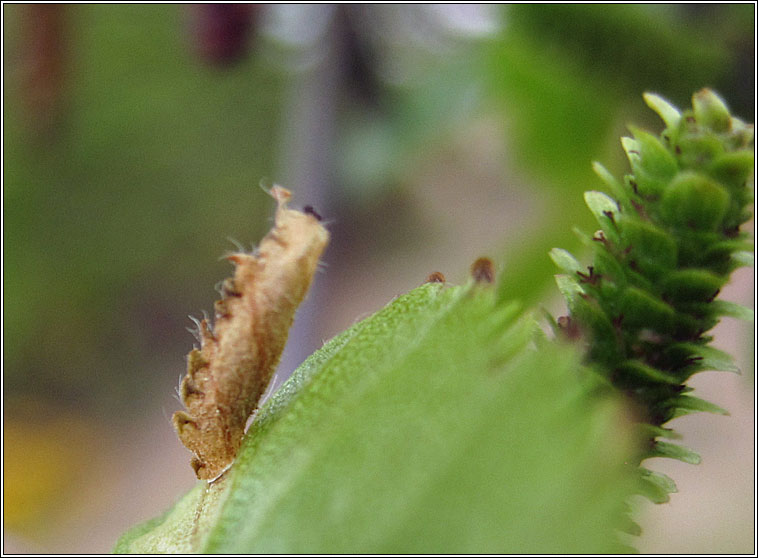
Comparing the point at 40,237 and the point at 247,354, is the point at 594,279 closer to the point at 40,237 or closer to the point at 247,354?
the point at 247,354

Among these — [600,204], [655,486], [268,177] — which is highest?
[268,177]

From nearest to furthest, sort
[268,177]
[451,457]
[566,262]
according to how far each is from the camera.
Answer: [451,457]
[566,262]
[268,177]

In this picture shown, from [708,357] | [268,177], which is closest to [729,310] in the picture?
→ [708,357]

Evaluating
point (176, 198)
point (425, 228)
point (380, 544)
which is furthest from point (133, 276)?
point (380, 544)

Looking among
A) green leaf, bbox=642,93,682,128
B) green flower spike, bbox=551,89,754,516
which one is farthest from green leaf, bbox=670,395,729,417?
green leaf, bbox=642,93,682,128

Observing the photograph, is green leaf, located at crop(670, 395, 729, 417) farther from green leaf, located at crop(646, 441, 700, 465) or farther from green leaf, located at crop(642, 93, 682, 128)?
green leaf, located at crop(642, 93, 682, 128)

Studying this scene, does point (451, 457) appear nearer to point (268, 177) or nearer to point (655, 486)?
point (655, 486)
